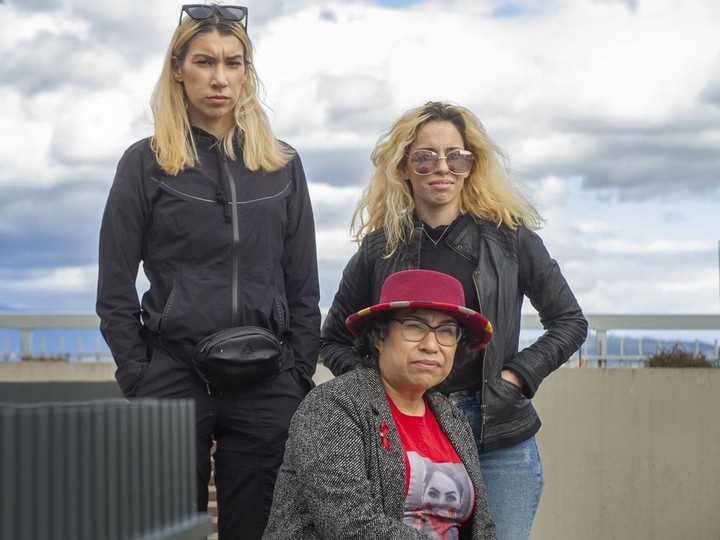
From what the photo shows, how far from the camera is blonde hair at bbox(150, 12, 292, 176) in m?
3.77

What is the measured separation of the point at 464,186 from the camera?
3.94m

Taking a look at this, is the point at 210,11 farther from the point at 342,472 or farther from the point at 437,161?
the point at 342,472

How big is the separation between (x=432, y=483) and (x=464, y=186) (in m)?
1.07

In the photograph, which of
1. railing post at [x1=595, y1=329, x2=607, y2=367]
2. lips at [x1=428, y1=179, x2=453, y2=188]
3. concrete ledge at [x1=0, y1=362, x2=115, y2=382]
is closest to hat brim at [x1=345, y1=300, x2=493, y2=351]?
lips at [x1=428, y1=179, x2=453, y2=188]

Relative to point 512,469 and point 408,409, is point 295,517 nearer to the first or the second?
point 408,409

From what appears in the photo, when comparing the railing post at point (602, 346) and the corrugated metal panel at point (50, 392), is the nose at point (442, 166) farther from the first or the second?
the railing post at point (602, 346)

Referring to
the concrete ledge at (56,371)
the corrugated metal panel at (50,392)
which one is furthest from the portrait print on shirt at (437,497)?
the concrete ledge at (56,371)

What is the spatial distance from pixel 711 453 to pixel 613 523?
1074mm

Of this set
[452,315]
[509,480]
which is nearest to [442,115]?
[452,315]

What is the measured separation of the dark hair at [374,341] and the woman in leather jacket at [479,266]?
0.21 ft

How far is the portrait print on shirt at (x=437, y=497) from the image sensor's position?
3307 mm

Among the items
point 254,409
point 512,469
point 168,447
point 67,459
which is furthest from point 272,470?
point 67,459

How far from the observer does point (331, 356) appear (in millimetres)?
3898

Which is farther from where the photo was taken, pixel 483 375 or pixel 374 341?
pixel 483 375
